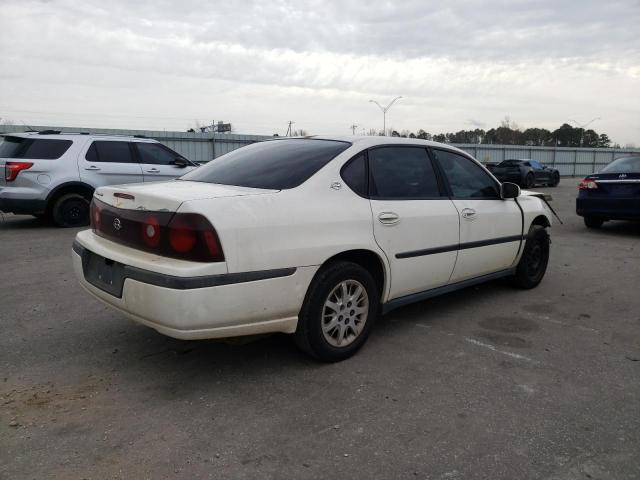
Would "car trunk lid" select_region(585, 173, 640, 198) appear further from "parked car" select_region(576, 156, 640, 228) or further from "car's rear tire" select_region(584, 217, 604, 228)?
"car's rear tire" select_region(584, 217, 604, 228)

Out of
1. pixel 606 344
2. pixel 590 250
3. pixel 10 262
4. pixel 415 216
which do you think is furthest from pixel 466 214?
pixel 10 262

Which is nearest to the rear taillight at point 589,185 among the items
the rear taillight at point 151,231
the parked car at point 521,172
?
the rear taillight at point 151,231

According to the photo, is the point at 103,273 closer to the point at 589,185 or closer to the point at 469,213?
the point at 469,213

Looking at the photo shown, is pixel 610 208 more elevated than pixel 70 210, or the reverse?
pixel 610 208

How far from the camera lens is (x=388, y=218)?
3645 mm

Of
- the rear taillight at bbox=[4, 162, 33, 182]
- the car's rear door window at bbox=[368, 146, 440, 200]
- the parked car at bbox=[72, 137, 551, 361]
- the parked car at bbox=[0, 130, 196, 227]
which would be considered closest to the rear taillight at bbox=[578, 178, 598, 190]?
the parked car at bbox=[72, 137, 551, 361]

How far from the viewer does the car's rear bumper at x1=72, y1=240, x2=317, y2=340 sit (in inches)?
109

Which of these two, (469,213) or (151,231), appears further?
(469,213)

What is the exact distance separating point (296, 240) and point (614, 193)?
8306 millimetres

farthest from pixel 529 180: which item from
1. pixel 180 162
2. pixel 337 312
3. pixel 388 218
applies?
pixel 337 312

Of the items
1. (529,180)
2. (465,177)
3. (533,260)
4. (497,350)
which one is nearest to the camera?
(497,350)

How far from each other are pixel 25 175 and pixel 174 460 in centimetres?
792

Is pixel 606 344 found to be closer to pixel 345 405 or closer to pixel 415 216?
pixel 415 216

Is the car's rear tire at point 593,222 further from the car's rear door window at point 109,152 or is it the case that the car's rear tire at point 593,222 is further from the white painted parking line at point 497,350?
the car's rear door window at point 109,152
